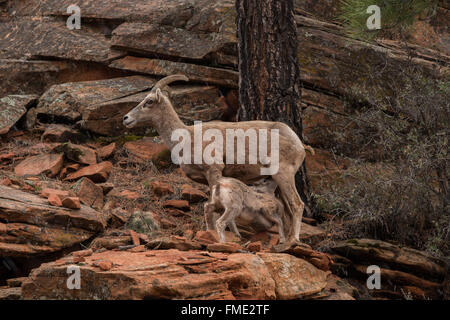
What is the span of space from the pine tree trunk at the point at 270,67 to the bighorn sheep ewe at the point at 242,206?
6.68ft

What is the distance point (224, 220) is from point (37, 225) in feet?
7.76

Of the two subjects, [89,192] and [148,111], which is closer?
[148,111]

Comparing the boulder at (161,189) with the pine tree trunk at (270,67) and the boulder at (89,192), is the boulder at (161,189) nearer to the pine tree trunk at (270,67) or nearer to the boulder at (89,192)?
the boulder at (89,192)

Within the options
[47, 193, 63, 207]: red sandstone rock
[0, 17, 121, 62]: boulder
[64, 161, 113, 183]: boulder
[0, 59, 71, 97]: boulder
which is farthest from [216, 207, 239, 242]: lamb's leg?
[0, 59, 71, 97]: boulder

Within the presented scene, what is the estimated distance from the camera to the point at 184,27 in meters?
11.6

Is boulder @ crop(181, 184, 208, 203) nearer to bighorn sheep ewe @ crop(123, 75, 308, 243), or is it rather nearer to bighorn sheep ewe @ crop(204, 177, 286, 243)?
bighorn sheep ewe @ crop(123, 75, 308, 243)

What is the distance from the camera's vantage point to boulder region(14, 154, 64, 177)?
30.2ft

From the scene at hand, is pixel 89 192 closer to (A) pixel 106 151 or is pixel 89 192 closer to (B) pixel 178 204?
(B) pixel 178 204

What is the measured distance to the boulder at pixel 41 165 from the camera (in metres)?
9.20

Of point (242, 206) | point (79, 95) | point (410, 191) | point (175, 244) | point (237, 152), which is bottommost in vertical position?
point (410, 191)

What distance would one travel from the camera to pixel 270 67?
356 inches

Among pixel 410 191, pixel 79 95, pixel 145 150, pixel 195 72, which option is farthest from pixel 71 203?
pixel 410 191

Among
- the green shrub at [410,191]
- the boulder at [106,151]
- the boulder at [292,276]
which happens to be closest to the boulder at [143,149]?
the boulder at [106,151]

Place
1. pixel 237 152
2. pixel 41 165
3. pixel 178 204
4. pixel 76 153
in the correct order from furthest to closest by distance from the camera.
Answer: pixel 76 153 → pixel 41 165 → pixel 178 204 → pixel 237 152
